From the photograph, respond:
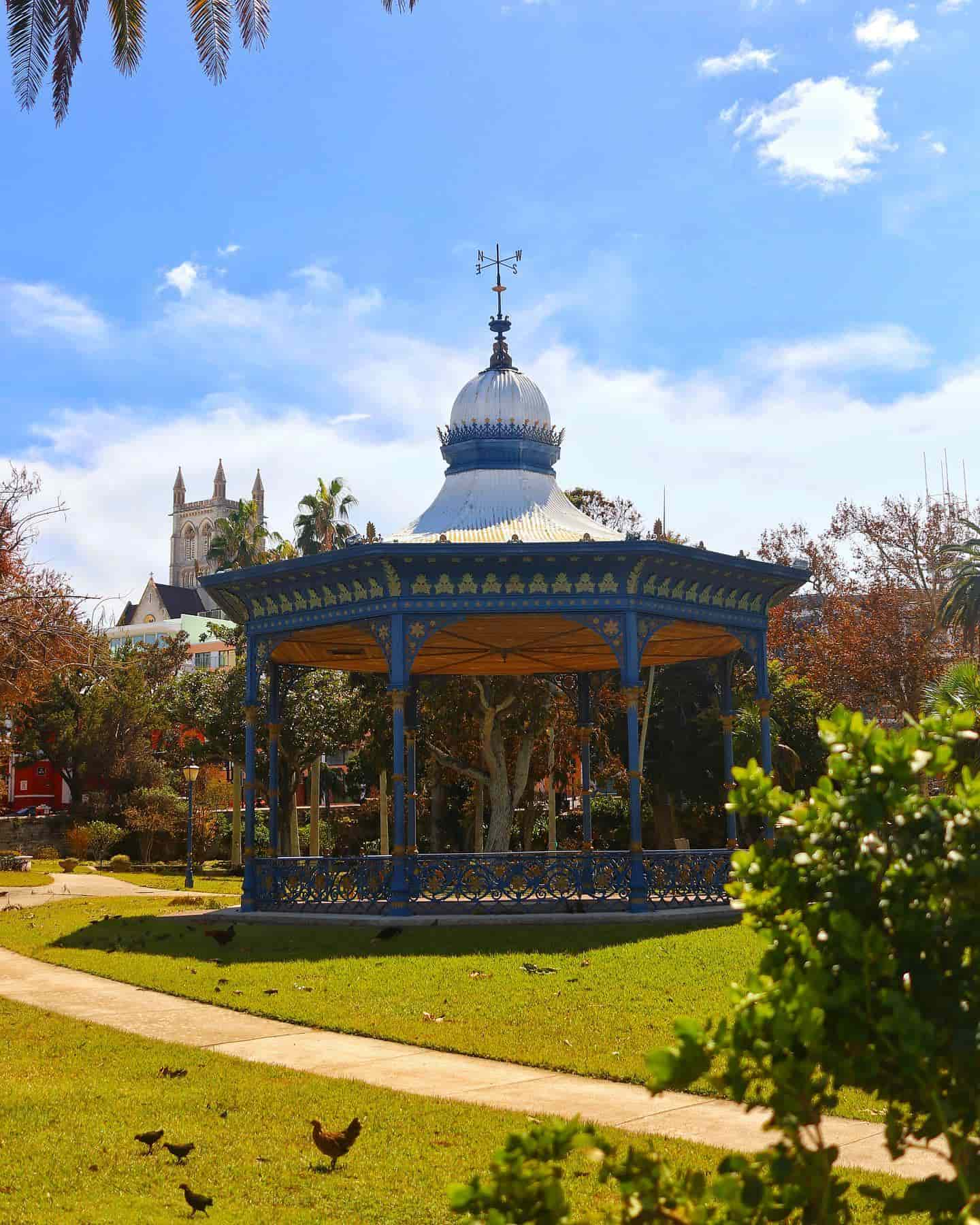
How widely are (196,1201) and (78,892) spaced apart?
79.4 feet

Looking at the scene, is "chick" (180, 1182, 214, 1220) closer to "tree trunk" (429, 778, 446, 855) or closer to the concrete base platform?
the concrete base platform

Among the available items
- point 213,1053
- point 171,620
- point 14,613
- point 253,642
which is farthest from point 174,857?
point 171,620

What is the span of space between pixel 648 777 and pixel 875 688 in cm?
835

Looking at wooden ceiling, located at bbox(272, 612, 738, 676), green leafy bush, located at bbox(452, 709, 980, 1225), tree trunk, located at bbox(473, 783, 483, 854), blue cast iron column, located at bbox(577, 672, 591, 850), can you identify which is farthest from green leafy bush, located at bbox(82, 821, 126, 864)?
green leafy bush, located at bbox(452, 709, 980, 1225)

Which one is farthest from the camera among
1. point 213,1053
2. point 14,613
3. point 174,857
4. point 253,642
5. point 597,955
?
point 174,857

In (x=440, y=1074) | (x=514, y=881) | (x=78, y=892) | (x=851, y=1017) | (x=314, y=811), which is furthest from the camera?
(x=314, y=811)

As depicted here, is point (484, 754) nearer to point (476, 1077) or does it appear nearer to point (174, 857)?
point (476, 1077)

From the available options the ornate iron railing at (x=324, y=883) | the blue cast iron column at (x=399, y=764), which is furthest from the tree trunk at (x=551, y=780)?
the blue cast iron column at (x=399, y=764)

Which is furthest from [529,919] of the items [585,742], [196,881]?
[196,881]

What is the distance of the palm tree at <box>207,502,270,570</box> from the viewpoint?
158ft

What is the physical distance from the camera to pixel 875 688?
41156 mm

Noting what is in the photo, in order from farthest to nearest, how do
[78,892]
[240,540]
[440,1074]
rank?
1. [240,540]
2. [78,892]
3. [440,1074]

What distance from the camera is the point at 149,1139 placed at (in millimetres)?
6883

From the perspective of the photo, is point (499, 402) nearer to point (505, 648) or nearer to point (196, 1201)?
point (505, 648)
